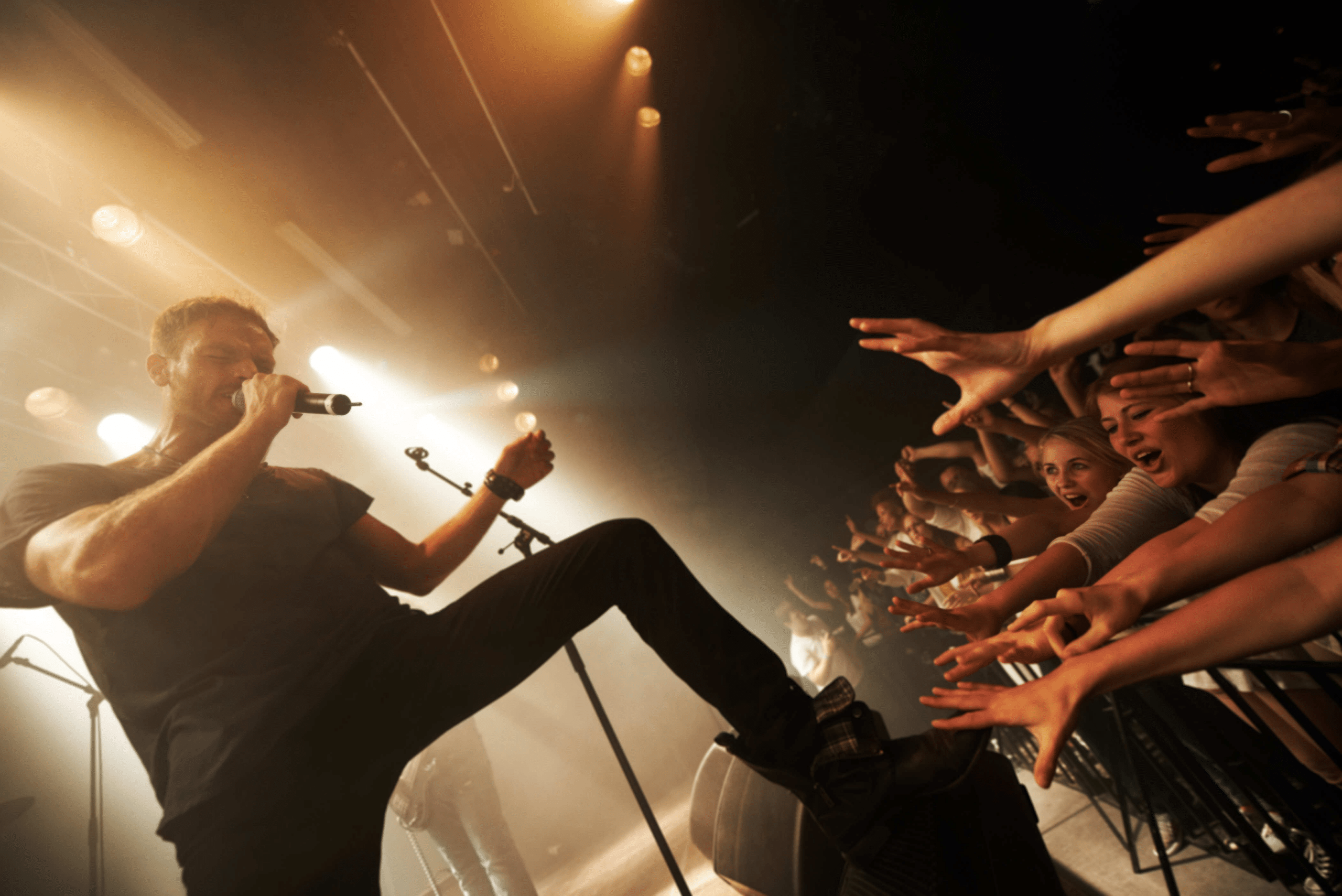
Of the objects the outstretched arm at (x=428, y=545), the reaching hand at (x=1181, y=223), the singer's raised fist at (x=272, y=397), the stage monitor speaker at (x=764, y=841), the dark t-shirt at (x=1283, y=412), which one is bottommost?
the stage monitor speaker at (x=764, y=841)

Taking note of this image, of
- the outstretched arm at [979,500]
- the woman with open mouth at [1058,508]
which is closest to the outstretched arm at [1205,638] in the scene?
the woman with open mouth at [1058,508]

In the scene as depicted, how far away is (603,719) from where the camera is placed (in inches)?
81.7

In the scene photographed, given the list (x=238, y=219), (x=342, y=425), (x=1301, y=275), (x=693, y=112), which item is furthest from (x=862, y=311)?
(x=342, y=425)

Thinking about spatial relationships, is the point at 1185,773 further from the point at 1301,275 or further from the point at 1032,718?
the point at 1301,275

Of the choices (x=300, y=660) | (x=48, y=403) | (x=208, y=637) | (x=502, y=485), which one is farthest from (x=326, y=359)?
(x=300, y=660)

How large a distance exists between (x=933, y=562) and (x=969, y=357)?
3.76ft

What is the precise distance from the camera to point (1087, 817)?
98.2 inches

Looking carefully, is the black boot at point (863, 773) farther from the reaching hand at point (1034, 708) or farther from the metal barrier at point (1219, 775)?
the metal barrier at point (1219, 775)

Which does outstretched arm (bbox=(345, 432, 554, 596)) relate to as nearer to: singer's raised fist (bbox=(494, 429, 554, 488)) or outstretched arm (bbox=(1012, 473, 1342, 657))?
singer's raised fist (bbox=(494, 429, 554, 488))

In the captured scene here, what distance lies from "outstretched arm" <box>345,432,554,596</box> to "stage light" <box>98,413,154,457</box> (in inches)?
218

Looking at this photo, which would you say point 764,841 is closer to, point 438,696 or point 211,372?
point 438,696

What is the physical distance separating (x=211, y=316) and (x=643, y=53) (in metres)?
4.21

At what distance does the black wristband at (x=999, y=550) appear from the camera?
2.14 metres

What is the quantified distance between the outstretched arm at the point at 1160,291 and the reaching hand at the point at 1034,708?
47 centimetres
